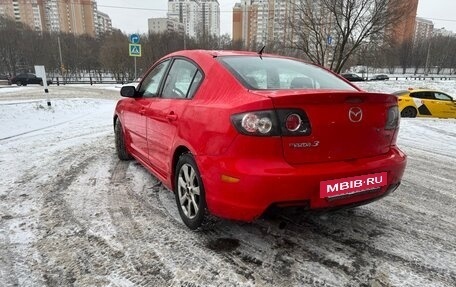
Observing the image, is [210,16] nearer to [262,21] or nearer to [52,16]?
[262,21]

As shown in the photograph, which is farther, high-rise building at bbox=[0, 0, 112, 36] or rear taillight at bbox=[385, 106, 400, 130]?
high-rise building at bbox=[0, 0, 112, 36]

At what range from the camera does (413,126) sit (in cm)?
959

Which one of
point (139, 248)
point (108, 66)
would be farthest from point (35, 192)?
point (108, 66)

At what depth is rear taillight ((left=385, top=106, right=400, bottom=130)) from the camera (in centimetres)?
280

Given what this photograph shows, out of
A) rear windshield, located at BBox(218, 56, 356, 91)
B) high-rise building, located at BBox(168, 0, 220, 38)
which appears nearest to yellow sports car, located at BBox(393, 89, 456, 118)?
rear windshield, located at BBox(218, 56, 356, 91)

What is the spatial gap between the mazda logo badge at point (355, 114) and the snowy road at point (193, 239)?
78cm

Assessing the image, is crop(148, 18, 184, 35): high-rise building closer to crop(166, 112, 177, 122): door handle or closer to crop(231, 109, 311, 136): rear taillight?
crop(166, 112, 177, 122): door handle

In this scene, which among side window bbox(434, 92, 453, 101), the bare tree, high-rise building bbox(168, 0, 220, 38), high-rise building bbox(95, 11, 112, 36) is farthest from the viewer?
high-rise building bbox(95, 11, 112, 36)

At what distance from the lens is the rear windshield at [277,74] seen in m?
2.87

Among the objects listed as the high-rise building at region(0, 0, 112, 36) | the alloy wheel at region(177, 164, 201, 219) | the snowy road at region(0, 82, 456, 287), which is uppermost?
the high-rise building at region(0, 0, 112, 36)

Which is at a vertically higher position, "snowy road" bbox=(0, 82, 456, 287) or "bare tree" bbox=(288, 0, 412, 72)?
"bare tree" bbox=(288, 0, 412, 72)

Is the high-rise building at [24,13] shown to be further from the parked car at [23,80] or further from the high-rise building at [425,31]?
the high-rise building at [425,31]

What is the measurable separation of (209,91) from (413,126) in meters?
8.50

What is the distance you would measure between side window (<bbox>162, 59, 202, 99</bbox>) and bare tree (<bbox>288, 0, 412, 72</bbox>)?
20025 mm
